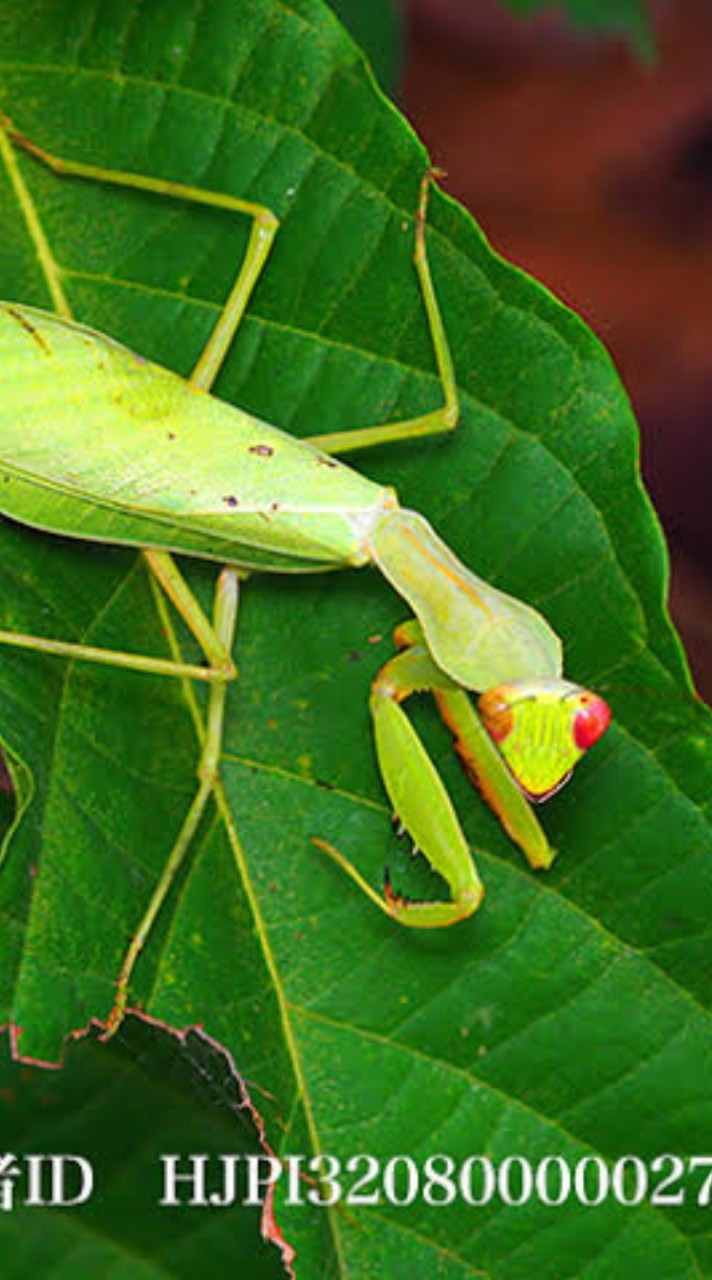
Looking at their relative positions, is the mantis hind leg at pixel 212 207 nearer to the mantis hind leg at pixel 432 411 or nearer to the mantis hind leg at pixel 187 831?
the mantis hind leg at pixel 432 411

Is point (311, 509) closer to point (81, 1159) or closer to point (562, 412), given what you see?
point (562, 412)

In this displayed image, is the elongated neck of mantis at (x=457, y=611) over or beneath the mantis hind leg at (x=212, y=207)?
beneath

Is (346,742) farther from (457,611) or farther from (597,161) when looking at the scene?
(597,161)

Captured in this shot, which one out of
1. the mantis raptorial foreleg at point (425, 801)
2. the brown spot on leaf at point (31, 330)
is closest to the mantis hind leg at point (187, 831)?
the mantis raptorial foreleg at point (425, 801)

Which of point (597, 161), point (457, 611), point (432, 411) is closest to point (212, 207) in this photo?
point (432, 411)

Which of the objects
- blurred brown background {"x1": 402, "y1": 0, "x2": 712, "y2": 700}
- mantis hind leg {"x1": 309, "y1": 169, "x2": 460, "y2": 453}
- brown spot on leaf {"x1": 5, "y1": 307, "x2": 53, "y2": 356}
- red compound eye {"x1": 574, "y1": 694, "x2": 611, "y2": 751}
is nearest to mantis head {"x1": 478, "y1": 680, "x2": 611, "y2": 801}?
red compound eye {"x1": 574, "y1": 694, "x2": 611, "y2": 751}

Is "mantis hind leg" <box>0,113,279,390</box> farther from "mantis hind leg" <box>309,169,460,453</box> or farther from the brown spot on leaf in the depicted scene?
"mantis hind leg" <box>309,169,460,453</box>
